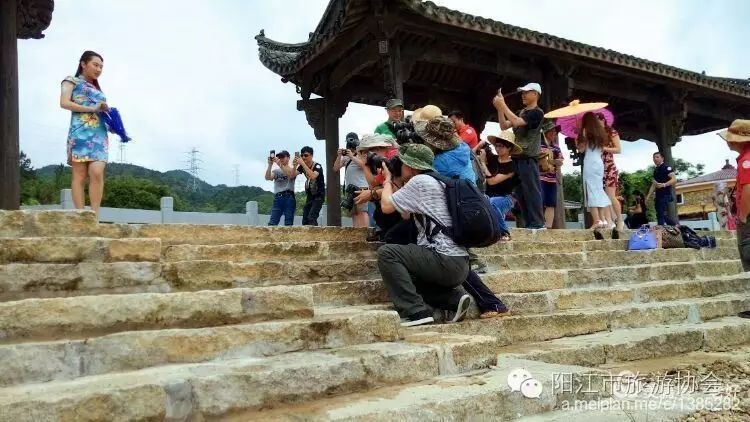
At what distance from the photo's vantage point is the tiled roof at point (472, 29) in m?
8.22

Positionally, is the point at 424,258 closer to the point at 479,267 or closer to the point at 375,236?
the point at 479,267

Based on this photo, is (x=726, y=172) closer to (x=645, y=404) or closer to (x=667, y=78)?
(x=667, y=78)

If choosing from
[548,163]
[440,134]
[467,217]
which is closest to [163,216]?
[548,163]

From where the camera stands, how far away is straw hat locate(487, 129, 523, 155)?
6207 mm

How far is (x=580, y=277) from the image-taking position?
5.34 m

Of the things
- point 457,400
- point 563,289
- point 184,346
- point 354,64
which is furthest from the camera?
point 354,64

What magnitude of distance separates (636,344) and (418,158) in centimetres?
200

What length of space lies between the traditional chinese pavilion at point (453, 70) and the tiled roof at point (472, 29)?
0.7 inches

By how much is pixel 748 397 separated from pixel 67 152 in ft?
15.7

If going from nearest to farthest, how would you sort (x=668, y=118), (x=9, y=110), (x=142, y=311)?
(x=142, y=311), (x=9, y=110), (x=668, y=118)

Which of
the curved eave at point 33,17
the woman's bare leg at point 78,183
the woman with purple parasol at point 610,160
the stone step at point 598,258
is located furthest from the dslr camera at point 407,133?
the curved eave at point 33,17

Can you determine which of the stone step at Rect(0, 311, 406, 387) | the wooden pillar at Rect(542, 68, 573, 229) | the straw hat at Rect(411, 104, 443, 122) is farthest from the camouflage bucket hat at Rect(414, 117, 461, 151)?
the wooden pillar at Rect(542, 68, 573, 229)

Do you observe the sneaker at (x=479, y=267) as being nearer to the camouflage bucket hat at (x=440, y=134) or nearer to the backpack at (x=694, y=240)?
the camouflage bucket hat at (x=440, y=134)

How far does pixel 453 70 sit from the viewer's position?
11.1m
